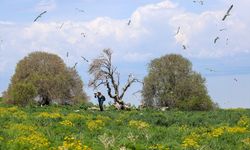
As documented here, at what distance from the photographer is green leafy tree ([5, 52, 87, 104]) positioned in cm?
6262

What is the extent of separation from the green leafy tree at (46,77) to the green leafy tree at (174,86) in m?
10.6

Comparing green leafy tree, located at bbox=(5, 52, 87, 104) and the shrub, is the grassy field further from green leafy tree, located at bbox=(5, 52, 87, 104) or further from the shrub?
green leafy tree, located at bbox=(5, 52, 87, 104)

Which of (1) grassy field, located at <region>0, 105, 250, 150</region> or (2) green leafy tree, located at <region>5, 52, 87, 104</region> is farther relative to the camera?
(2) green leafy tree, located at <region>5, 52, 87, 104</region>

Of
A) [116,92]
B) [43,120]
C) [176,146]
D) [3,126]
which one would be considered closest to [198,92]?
[116,92]

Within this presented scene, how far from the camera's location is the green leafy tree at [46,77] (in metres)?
62.6

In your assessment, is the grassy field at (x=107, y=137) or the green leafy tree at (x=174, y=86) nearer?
the grassy field at (x=107, y=137)

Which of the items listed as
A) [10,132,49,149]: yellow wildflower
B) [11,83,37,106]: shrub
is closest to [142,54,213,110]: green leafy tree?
[11,83,37,106]: shrub

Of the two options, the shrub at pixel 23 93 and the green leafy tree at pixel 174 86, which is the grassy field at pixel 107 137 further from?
the green leafy tree at pixel 174 86

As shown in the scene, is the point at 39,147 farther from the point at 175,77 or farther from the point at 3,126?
the point at 175,77

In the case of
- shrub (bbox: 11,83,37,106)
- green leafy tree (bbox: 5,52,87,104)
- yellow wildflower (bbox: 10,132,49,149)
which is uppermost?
green leafy tree (bbox: 5,52,87,104)

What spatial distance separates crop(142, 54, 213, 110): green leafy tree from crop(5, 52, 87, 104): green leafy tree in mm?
10585

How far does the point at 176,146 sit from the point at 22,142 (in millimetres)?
5317

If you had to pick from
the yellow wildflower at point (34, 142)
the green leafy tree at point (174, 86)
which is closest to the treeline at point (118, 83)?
the green leafy tree at point (174, 86)

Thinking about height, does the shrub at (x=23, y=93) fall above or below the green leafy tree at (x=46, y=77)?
below
